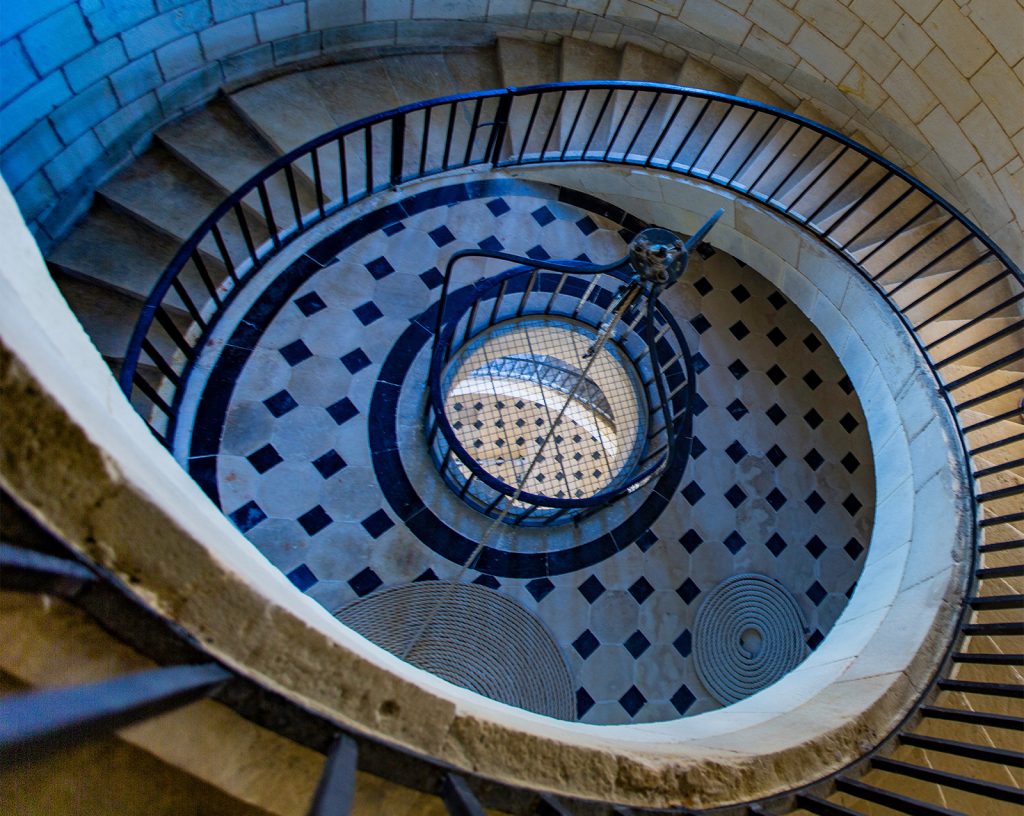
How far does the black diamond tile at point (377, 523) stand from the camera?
3.72 meters

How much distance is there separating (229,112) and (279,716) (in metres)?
3.94

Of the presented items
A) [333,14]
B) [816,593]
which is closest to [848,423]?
[816,593]

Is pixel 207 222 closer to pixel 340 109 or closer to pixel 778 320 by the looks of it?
pixel 340 109

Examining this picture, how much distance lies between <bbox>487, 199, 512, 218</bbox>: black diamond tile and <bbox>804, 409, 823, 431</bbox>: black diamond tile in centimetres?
256

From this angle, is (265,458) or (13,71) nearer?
(13,71)

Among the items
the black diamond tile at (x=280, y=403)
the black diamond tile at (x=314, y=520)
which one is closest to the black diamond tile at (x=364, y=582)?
the black diamond tile at (x=314, y=520)

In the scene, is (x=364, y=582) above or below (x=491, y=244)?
below

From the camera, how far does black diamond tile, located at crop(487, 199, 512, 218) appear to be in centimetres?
454

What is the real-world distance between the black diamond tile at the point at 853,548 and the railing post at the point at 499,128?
3.44 m

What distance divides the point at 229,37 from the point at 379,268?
160 cm

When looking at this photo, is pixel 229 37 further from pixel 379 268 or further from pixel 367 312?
pixel 367 312

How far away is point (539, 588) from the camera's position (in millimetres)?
3896

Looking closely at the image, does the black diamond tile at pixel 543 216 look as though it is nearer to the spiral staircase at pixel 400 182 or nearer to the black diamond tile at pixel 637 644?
the spiral staircase at pixel 400 182

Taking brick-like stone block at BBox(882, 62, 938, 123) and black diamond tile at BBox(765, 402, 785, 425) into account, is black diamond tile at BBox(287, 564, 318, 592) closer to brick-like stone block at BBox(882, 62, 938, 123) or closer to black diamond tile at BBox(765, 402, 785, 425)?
black diamond tile at BBox(765, 402, 785, 425)
